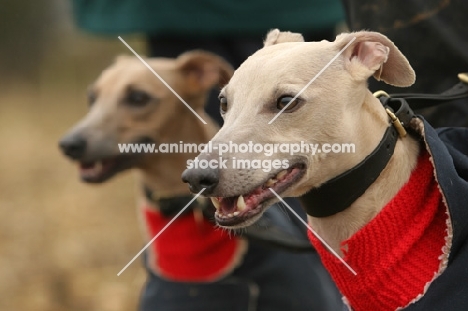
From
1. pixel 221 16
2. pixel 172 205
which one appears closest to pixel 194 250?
pixel 172 205

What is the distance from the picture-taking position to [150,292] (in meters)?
3.17

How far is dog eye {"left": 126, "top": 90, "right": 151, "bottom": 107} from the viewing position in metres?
3.53

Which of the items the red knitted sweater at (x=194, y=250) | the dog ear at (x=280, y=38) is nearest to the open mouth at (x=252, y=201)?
the dog ear at (x=280, y=38)

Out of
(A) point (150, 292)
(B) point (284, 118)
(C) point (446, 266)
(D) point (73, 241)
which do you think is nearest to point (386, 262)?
(C) point (446, 266)

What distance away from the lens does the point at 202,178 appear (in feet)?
6.01

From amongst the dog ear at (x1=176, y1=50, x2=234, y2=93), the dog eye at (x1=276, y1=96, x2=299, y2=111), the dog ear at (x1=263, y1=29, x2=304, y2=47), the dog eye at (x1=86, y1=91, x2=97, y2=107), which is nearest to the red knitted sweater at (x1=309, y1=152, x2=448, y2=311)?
the dog eye at (x1=276, y1=96, x2=299, y2=111)

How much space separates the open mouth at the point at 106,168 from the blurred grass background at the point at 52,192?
1.43 metres

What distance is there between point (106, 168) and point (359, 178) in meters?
1.68

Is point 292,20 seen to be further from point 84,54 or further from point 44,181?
point 84,54

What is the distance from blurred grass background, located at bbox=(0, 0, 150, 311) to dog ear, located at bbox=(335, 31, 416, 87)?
3008 mm

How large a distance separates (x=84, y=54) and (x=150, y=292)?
28.5ft

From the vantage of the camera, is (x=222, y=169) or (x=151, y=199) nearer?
(x=222, y=169)

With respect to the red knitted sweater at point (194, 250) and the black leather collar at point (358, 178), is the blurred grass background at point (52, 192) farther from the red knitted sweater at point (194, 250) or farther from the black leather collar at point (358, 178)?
the black leather collar at point (358, 178)

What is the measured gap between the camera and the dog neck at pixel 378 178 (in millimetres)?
1974
